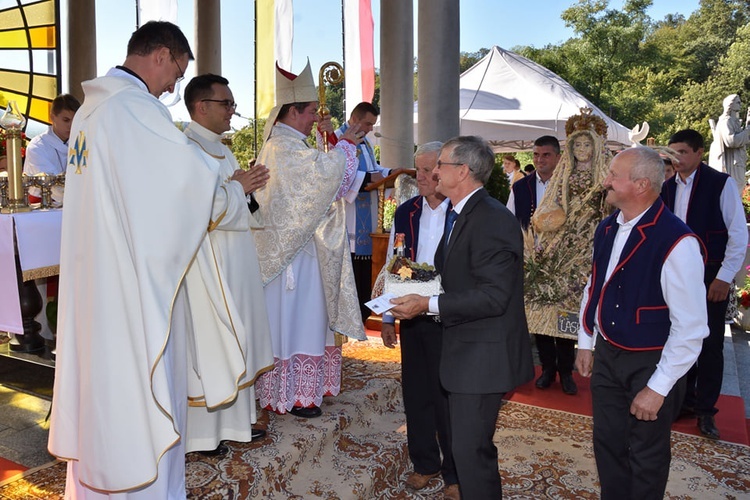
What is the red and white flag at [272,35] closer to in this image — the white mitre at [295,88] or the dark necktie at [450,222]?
the white mitre at [295,88]

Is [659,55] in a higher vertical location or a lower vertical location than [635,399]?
higher

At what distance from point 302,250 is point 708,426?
3.25m

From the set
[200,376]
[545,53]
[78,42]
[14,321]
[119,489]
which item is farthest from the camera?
[545,53]

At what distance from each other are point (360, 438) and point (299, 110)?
2259 mm

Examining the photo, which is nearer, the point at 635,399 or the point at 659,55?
the point at 635,399

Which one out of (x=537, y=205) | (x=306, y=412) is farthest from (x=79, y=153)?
(x=537, y=205)

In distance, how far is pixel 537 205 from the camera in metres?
5.69

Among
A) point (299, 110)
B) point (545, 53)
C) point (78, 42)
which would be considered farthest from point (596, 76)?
point (299, 110)

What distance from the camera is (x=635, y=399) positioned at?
2.77m

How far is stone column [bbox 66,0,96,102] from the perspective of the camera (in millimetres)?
9773

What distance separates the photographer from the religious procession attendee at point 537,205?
5.64 metres

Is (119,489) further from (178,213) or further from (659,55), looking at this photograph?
(659,55)

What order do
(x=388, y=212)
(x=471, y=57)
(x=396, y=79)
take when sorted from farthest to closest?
(x=471, y=57)
(x=396, y=79)
(x=388, y=212)

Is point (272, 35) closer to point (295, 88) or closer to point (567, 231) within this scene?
point (295, 88)
